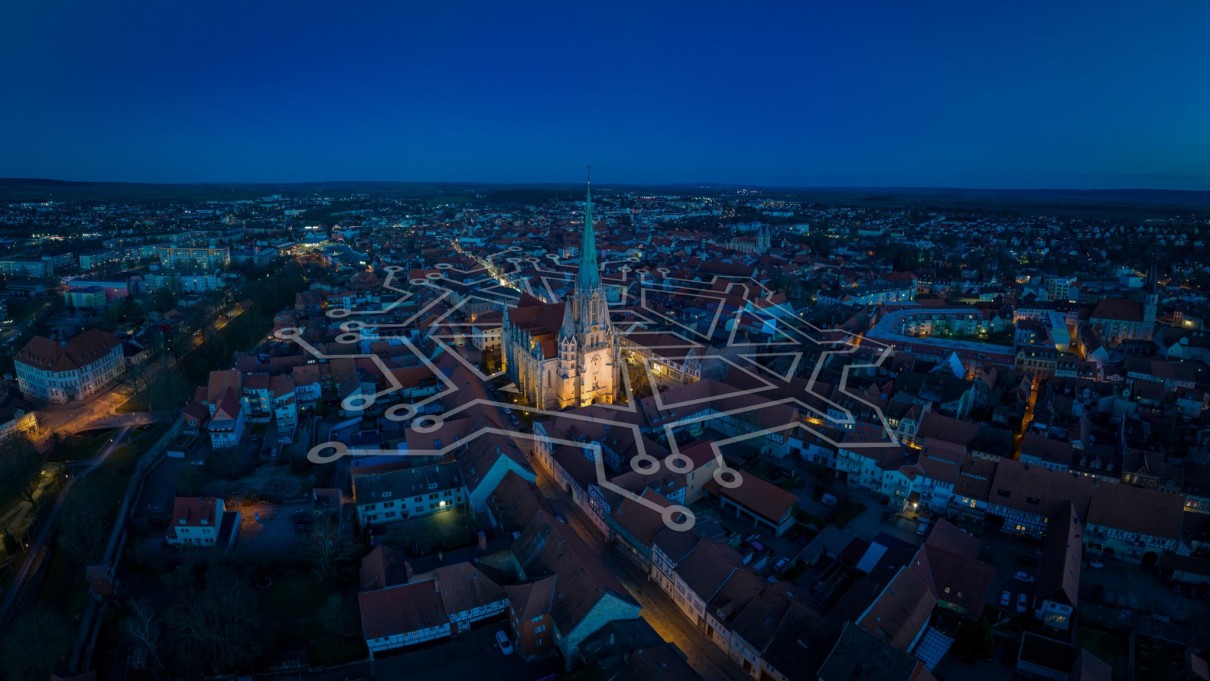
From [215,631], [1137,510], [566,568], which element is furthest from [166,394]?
[1137,510]

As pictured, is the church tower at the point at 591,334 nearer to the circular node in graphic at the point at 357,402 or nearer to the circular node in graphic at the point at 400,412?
the circular node in graphic at the point at 400,412

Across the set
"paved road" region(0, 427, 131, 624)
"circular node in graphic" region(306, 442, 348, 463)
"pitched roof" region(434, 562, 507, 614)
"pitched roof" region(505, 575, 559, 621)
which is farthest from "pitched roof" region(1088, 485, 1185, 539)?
"paved road" region(0, 427, 131, 624)

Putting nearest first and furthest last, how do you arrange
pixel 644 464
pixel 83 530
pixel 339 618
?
pixel 339 618 → pixel 83 530 → pixel 644 464

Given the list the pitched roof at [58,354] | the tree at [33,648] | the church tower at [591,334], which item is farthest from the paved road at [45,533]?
the church tower at [591,334]

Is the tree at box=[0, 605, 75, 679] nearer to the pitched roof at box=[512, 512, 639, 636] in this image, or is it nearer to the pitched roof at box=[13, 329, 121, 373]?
the pitched roof at box=[512, 512, 639, 636]

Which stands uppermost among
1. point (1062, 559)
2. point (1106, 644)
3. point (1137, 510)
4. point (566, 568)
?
point (1137, 510)

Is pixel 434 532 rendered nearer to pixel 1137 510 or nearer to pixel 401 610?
pixel 401 610

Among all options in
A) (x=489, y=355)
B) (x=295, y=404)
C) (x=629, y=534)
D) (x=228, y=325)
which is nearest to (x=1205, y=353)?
(x=629, y=534)
